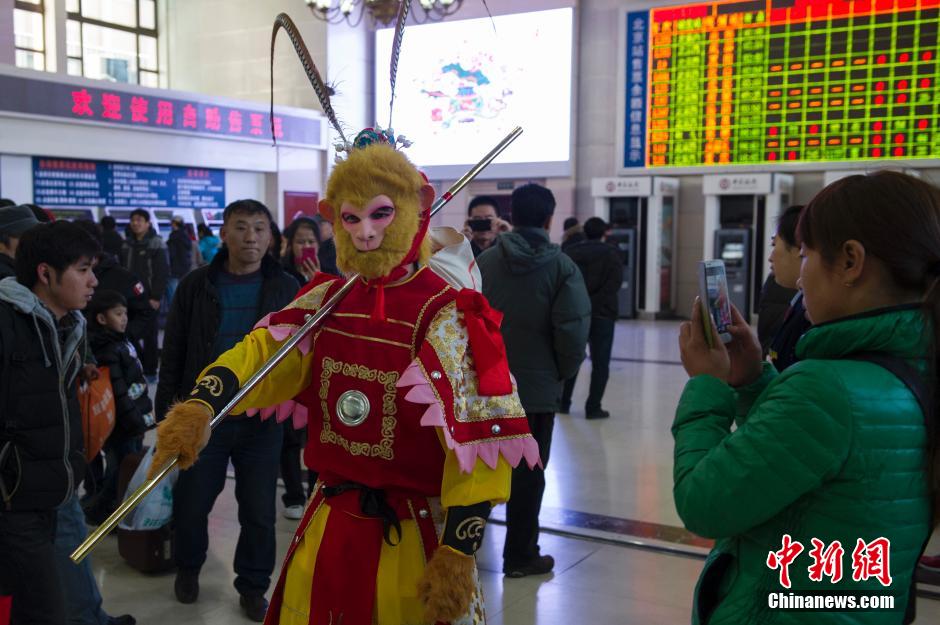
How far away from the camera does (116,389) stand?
3.75 meters

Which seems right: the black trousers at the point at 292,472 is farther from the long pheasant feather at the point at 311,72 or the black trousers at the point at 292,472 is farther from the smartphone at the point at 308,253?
the long pheasant feather at the point at 311,72

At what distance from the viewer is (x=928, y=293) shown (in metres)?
1.25

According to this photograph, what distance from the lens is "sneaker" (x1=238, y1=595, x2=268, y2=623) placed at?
3.17m

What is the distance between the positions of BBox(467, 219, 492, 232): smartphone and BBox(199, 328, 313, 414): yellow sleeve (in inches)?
97.2

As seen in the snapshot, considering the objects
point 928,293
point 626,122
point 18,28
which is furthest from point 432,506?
point 18,28

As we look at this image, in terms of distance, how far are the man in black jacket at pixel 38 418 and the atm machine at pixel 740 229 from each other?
10.4m

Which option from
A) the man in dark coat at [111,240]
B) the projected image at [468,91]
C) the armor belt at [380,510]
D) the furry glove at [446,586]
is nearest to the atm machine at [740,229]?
the projected image at [468,91]

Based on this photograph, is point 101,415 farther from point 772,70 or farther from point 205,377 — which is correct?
point 772,70

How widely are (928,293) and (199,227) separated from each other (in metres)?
12.1

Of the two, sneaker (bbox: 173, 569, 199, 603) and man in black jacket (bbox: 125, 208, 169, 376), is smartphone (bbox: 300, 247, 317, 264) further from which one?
man in black jacket (bbox: 125, 208, 169, 376)

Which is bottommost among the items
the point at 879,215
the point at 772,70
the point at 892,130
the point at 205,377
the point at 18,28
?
the point at 205,377

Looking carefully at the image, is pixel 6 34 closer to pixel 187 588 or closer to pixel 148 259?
pixel 148 259

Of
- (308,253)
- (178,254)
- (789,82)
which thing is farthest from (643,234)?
(308,253)

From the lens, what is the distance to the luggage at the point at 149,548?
356cm
